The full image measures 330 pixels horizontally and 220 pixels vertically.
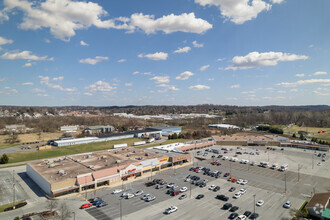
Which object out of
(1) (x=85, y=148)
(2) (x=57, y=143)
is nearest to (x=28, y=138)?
(2) (x=57, y=143)

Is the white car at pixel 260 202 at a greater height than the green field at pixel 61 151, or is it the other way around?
the green field at pixel 61 151

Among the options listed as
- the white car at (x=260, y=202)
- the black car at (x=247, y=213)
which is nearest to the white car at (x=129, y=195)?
the black car at (x=247, y=213)

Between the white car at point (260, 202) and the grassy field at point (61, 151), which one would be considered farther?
the grassy field at point (61, 151)

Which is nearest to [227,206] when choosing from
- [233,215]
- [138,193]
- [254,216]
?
[233,215]

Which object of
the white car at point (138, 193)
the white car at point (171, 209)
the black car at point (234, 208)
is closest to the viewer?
the white car at point (171, 209)

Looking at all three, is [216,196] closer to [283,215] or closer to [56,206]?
[283,215]

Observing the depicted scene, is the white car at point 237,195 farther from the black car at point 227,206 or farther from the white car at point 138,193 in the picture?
the white car at point 138,193

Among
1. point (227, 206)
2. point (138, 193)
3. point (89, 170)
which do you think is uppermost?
point (89, 170)

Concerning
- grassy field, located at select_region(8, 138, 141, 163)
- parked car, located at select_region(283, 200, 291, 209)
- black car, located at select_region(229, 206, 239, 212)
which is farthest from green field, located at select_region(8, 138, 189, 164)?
parked car, located at select_region(283, 200, 291, 209)

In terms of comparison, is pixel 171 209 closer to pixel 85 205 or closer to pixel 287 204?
pixel 85 205

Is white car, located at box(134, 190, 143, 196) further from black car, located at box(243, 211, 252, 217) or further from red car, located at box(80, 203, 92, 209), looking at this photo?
black car, located at box(243, 211, 252, 217)
